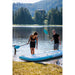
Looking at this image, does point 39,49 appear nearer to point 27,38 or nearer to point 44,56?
point 44,56

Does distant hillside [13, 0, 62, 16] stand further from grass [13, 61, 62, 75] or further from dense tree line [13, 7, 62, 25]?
grass [13, 61, 62, 75]

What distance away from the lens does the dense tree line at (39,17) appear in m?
3.52

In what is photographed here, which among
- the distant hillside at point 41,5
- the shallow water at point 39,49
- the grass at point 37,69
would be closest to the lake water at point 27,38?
the shallow water at point 39,49

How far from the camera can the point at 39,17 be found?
11.9 ft

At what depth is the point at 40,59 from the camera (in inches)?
140

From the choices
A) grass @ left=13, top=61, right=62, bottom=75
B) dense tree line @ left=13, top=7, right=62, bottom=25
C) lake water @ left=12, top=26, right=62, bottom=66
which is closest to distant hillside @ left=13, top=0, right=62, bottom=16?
dense tree line @ left=13, top=7, right=62, bottom=25

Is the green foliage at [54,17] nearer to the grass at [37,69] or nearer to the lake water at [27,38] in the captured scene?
the lake water at [27,38]

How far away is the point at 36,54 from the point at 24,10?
955mm

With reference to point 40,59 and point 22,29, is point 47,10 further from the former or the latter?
point 40,59

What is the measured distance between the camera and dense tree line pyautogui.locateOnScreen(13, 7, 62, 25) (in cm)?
352

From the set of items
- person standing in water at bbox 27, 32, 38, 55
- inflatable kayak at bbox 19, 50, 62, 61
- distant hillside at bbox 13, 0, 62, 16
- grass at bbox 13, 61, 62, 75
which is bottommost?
grass at bbox 13, 61, 62, 75
